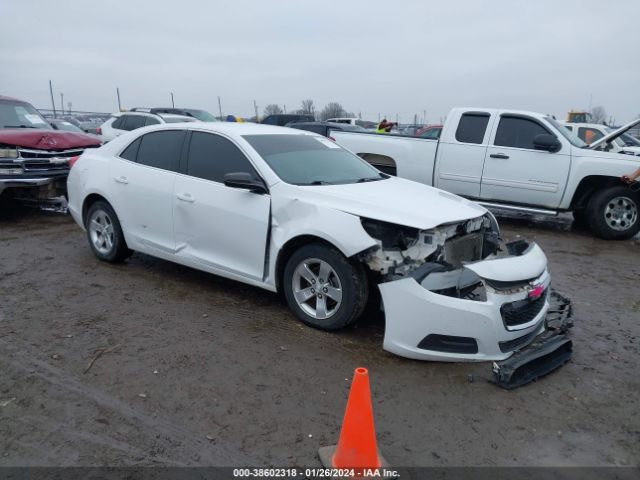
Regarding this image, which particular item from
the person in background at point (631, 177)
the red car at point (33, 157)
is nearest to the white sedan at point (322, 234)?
the red car at point (33, 157)

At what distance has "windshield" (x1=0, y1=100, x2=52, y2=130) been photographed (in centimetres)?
887

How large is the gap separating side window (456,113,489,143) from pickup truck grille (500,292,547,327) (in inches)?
213

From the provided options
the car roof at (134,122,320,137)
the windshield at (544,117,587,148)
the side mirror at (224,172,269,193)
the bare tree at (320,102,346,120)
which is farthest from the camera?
the bare tree at (320,102,346,120)

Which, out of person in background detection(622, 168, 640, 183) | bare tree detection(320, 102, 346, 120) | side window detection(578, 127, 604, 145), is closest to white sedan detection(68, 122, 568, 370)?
person in background detection(622, 168, 640, 183)

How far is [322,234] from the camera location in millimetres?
4012

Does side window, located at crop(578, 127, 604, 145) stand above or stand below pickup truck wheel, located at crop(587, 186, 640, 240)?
above

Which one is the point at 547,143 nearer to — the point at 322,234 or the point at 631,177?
the point at 631,177

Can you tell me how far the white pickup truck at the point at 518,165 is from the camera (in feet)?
26.3

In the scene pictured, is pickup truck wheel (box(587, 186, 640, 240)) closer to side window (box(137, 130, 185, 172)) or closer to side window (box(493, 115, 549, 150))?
side window (box(493, 115, 549, 150))

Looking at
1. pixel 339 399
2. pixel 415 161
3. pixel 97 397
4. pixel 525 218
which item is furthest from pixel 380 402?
pixel 525 218

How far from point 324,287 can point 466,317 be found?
3.73ft

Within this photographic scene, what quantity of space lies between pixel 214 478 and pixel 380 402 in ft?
3.80

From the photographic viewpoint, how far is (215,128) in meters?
5.06

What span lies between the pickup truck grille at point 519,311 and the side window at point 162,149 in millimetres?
3329
